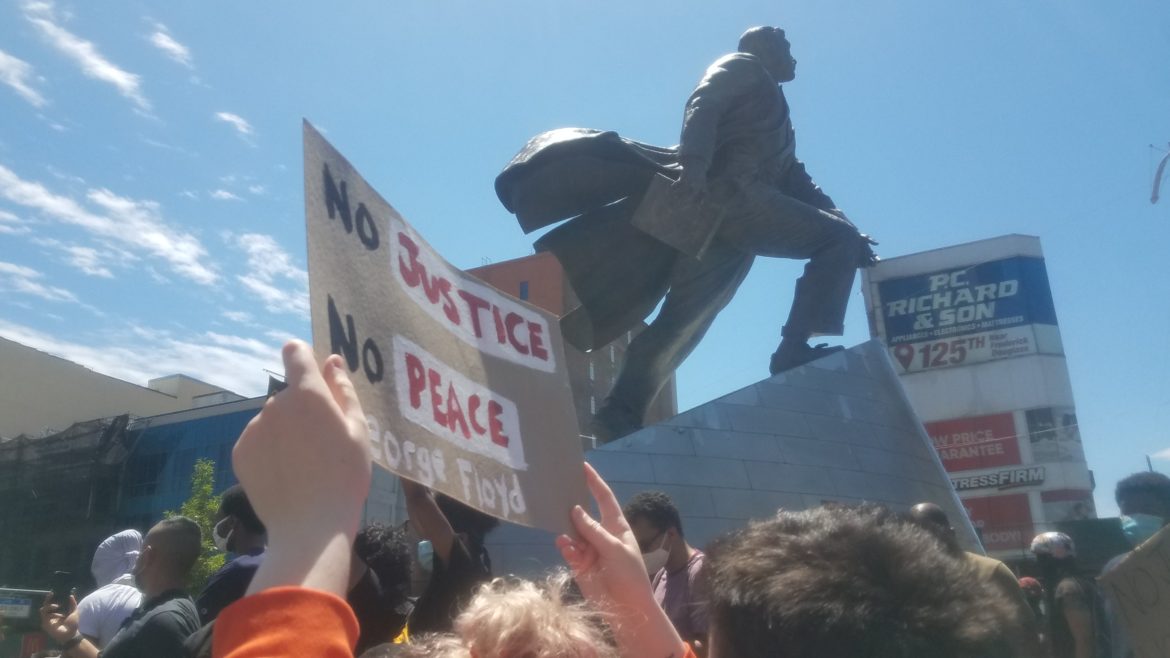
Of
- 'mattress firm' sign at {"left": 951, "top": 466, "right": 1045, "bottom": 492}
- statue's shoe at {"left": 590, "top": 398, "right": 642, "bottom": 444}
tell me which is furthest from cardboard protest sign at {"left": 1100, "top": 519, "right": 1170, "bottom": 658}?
'mattress firm' sign at {"left": 951, "top": 466, "right": 1045, "bottom": 492}

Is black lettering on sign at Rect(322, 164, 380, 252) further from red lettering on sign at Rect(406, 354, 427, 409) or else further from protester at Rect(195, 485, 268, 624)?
protester at Rect(195, 485, 268, 624)

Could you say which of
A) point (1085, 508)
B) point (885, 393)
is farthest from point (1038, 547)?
point (1085, 508)

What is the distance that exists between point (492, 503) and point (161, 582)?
230 cm

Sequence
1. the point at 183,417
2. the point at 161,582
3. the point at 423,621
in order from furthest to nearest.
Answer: the point at 183,417
the point at 161,582
the point at 423,621

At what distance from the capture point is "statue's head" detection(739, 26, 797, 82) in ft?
24.2

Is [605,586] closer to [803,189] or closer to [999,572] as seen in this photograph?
[999,572]

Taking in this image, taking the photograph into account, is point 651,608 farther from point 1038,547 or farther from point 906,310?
point 906,310

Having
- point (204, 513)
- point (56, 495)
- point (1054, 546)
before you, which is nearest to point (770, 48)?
point (1054, 546)

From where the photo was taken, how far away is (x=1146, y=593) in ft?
7.71

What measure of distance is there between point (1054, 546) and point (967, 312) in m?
20.3

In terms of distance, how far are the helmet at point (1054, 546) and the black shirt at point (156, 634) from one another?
3835mm

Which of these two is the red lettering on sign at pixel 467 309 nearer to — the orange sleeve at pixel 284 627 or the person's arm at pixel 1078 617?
the orange sleeve at pixel 284 627

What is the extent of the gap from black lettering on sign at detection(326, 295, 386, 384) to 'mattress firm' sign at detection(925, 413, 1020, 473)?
76.9 ft

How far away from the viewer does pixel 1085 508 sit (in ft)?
69.0
